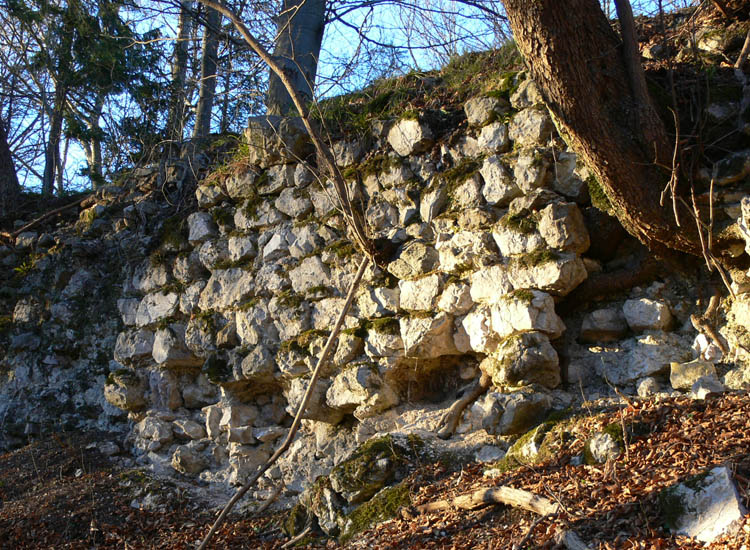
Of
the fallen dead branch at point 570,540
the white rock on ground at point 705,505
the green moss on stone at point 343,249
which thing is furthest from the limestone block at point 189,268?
the white rock on ground at point 705,505

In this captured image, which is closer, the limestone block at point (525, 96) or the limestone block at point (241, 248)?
the limestone block at point (525, 96)

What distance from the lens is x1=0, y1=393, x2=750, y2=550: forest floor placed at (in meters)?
2.79

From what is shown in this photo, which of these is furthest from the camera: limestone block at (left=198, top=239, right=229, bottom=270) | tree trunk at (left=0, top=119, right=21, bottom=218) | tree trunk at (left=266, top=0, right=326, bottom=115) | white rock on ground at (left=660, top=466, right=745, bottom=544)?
tree trunk at (left=0, top=119, right=21, bottom=218)

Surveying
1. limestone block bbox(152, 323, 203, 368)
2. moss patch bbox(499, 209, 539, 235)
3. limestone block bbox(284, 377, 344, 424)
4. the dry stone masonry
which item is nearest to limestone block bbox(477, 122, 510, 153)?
the dry stone masonry

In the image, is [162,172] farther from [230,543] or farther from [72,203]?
[230,543]

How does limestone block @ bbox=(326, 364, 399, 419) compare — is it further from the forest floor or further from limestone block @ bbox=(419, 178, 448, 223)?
limestone block @ bbox=(419, 178, 448, 223)

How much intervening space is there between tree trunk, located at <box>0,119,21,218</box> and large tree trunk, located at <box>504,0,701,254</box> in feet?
21.5

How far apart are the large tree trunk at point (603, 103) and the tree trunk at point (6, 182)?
6564mm

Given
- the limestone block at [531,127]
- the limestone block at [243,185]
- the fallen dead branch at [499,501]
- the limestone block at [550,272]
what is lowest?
the fallen dead branch at [499,501]

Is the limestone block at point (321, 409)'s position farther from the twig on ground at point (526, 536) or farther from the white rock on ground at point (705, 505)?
the white rock on ground at point (705, 505)

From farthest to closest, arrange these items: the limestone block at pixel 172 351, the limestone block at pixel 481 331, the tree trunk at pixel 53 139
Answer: the tree trunk at pixel 53 139, the limestone block at pixel 172 351, the limestone block at pixel 481 331

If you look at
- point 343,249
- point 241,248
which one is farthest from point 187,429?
point 343,249

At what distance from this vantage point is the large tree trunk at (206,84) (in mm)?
7211

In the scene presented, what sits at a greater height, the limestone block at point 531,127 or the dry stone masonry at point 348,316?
the limestone block at point 531,127
